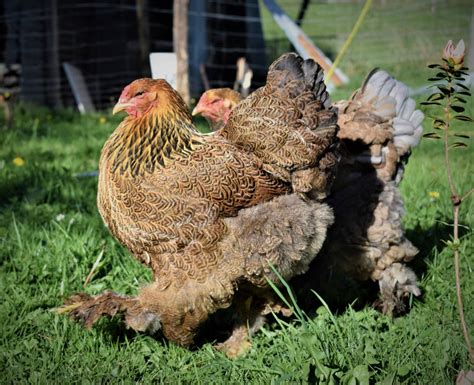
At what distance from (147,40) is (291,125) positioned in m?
6.92

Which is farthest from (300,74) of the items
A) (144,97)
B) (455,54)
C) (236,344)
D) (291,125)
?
(236,344)

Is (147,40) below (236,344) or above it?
above

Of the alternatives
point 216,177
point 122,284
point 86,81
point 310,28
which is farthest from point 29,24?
point 216,177

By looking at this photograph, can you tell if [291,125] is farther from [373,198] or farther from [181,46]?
[181,46]

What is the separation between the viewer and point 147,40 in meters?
9.27

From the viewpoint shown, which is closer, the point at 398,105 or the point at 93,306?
the point at 93,306

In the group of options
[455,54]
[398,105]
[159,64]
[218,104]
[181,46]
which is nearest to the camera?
[455,54]

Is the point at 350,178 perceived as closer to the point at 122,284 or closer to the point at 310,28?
the point at 122,284

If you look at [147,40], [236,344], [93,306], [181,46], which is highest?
[147,40]

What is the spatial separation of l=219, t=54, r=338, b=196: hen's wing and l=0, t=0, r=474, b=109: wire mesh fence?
6409 mm

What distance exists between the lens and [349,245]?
3.39 meters

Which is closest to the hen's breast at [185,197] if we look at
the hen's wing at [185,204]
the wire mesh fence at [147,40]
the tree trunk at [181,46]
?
the hen's wing at [185,204]

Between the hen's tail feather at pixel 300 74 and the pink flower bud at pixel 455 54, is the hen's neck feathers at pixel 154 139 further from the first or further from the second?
the pink flower bud at pixel 455 54

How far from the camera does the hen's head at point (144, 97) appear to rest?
2.91 meters
